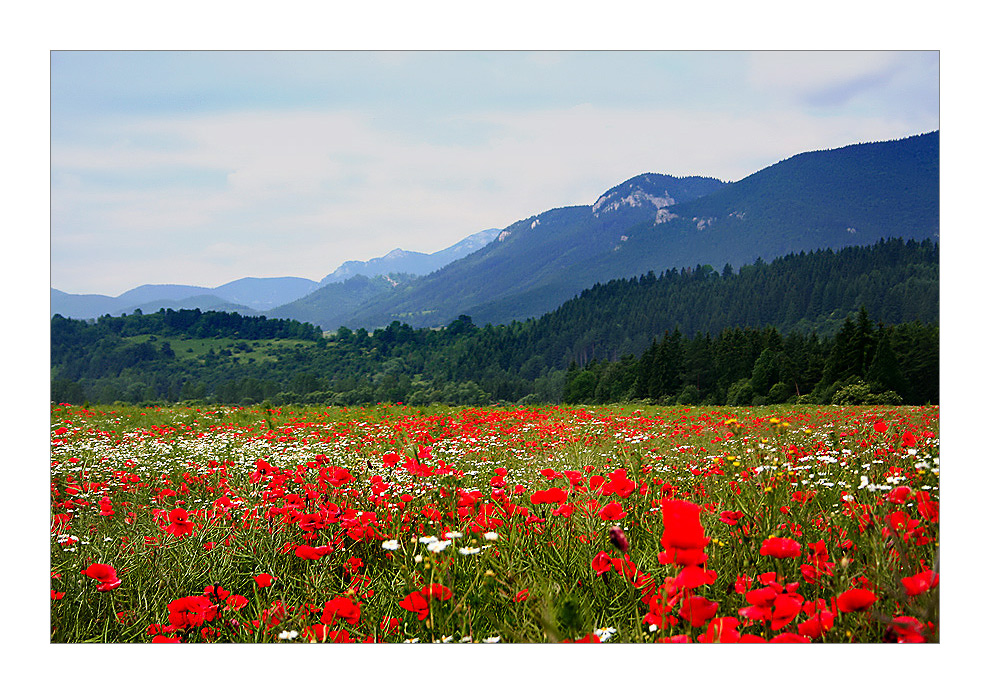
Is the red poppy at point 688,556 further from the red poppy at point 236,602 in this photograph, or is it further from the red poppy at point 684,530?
the red poppy at point 236,602

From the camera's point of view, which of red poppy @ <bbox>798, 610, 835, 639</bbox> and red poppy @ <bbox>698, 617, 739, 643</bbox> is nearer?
red poppy @ <bbox>798, 610, 835, 639</bbox>

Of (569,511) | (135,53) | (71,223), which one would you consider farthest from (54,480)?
(569,511)

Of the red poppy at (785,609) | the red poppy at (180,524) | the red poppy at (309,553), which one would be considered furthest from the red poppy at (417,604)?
the red poppy at (785,609)

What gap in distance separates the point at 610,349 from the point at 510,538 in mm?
2808

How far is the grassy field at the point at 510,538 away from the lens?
224 cm

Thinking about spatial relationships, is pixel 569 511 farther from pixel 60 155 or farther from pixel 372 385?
pixel 60 155

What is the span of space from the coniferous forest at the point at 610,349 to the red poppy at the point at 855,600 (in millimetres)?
1805

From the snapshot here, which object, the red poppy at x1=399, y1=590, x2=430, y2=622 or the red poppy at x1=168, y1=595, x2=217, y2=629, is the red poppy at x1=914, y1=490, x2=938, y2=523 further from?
the red poppy at x1=168, y1=595, x2=217, y2=629

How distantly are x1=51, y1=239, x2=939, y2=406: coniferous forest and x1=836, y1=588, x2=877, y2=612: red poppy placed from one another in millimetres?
1805

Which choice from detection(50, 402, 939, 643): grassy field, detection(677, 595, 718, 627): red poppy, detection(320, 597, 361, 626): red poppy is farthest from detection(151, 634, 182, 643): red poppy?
detection(677, 595, 718, 627): red poppy

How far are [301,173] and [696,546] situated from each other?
3.29 m

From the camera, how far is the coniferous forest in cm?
346

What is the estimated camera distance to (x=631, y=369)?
Result: 4.92m

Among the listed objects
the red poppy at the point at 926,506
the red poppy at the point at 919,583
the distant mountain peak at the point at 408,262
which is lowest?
the red poppy at the point at 919,583
